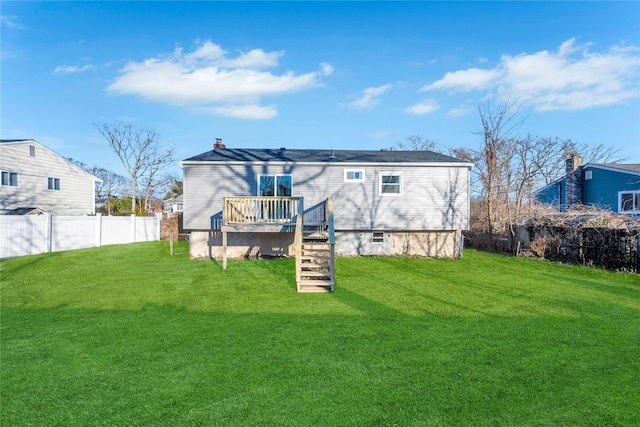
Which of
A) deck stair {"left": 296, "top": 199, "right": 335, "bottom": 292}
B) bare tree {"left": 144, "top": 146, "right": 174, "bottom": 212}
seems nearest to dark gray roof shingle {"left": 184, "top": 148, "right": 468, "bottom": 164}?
deck stair {"left": 296, "top": 199, "right": 335, "bottom": 292}

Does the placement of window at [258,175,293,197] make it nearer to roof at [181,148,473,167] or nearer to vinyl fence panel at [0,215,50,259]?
roof at [181,148,473,167]

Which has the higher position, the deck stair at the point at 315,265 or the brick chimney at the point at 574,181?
the brick chimney at the point at 574,181

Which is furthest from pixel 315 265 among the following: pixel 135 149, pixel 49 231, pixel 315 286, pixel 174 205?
pixel 135 149

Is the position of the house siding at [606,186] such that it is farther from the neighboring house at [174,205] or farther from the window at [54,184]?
the neighboring house at [174,205]

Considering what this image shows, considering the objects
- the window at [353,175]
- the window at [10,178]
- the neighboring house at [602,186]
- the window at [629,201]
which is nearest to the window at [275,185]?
the window at [353,175]

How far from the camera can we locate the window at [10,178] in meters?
19.8

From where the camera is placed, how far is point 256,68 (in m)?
21.7

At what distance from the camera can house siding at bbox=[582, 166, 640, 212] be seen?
1815cm

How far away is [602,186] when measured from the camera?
19641 millimetres

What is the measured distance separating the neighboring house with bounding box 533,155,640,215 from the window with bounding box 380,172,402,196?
8.10 metres

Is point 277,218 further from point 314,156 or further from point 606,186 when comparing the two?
point 606,186

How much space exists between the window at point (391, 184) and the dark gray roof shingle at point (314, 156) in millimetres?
637

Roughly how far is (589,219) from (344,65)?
1487cm

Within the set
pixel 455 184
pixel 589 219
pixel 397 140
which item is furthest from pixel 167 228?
pixel 397 140
